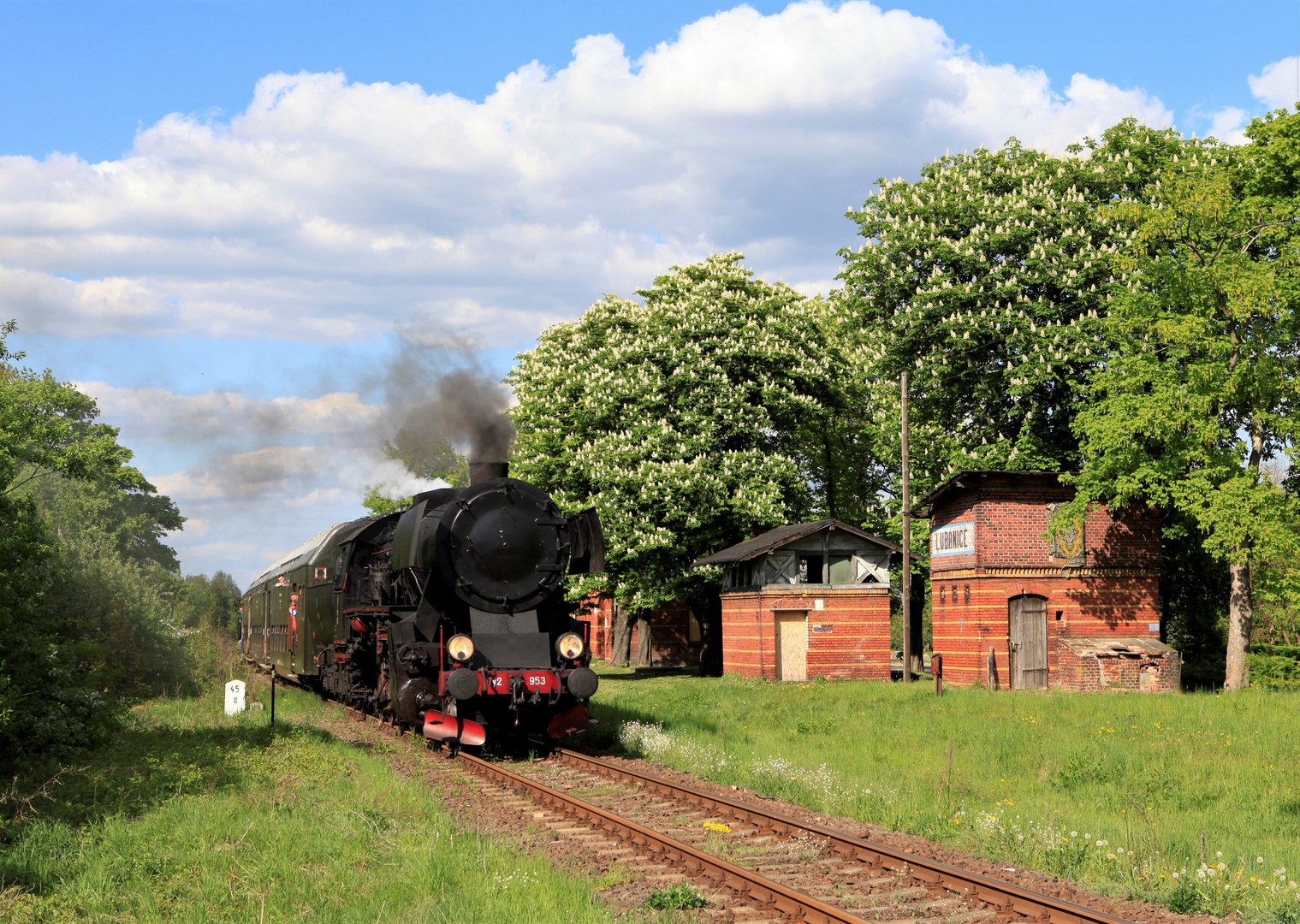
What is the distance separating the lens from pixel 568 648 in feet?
49.8

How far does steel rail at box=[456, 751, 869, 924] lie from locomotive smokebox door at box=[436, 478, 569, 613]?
3517 mm

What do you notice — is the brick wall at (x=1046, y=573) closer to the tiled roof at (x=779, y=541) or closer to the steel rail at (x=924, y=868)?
the tiled roof at (x=779, y=541)

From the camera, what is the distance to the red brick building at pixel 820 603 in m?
30.0

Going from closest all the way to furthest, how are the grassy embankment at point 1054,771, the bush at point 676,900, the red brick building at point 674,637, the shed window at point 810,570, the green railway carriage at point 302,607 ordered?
the bush at point 676,900, the grassy embankment at point 1054,771, the green railway carriage at point 302,607, the shed window at point 810,570, the red brick building at point 674,637

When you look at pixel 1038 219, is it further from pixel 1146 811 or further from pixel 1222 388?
pixel 1146 811

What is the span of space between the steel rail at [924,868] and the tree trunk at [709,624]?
24478 millimetres

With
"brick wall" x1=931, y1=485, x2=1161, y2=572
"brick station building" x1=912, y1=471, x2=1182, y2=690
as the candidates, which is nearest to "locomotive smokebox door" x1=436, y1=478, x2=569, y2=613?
"brick station building" x1=912, y1=471, x2=1182, y2=690

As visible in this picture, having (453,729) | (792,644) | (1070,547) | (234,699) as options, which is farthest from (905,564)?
(234,699)

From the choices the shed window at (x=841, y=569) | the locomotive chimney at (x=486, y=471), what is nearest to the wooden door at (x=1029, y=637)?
the shed window at (x=841, y=569)

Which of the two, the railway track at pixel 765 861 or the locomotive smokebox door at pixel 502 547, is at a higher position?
the locomotive smokebox door at pixel 502 547

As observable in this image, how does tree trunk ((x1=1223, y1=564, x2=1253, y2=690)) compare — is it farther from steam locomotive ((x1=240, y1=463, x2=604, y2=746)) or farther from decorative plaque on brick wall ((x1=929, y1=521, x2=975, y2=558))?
steam locomotive ((x1=240, y1=463, x2=604, y2=746))

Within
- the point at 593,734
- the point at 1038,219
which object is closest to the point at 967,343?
the point at 1038,219

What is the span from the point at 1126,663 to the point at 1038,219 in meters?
12.3

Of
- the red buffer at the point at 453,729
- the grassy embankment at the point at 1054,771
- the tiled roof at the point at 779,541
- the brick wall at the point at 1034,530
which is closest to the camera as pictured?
the grassy embankment at the point at 1054,771
